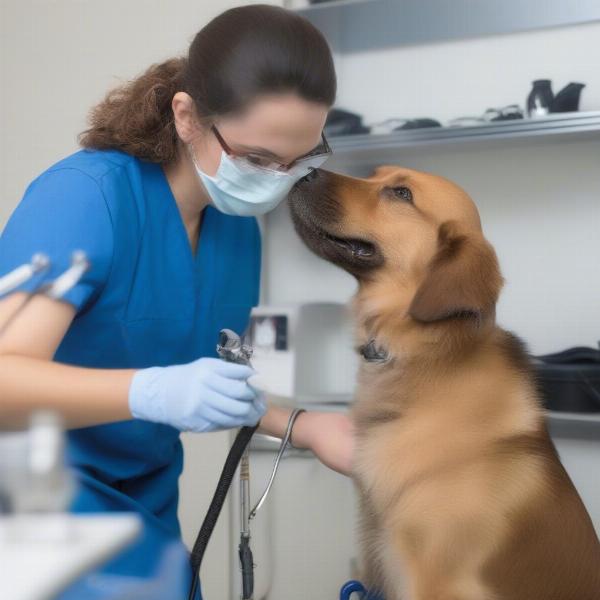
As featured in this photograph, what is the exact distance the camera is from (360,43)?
6.52 feet

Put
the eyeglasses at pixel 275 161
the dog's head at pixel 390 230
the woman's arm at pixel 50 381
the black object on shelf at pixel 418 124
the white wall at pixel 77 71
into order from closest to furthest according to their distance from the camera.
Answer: the woman's arm at pixel 50 381, the eyeglasses at pixel 275 161, the dog's head at pixel 390 230, the black object on shelf at pixel 418 124, the white wall at pixel 77 71

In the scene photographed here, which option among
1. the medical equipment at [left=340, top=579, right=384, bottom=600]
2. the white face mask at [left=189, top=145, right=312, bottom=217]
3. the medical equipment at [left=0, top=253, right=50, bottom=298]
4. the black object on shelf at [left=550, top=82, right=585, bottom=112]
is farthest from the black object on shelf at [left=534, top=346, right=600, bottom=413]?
the medical equipment at [left=0, top=253, right=50, bottom=298]

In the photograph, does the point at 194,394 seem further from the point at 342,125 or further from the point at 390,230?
the point at 342,125

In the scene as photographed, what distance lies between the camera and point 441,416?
1.05 metres

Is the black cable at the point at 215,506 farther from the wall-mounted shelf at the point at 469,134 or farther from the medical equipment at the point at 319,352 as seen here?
the wall-mounted shelf at the point at 469,134

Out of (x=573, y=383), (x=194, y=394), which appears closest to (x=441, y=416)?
(x=194, y=394)

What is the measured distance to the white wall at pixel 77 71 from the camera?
1937mm

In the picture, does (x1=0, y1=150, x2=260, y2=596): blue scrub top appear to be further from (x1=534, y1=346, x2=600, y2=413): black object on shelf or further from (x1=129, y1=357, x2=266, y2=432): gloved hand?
(x1=534, y1=346, x2=600, y2=413): black object on shelf

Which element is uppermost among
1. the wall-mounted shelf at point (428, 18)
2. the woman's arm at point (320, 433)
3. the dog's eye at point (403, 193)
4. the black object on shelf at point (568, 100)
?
the wall-mounted shelf at point (428, 18)

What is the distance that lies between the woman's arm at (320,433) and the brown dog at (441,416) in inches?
1.5

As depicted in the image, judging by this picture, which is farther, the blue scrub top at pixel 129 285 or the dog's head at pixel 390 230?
the dog's head at pixel 390 230

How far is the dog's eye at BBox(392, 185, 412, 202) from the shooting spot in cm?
120

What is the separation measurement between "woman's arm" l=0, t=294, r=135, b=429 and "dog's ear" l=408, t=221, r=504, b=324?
0.46 metres

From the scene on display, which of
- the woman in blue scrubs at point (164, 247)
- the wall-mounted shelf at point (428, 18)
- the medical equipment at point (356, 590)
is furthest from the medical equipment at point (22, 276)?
the wall-mounted shelf at point (428, 18)
